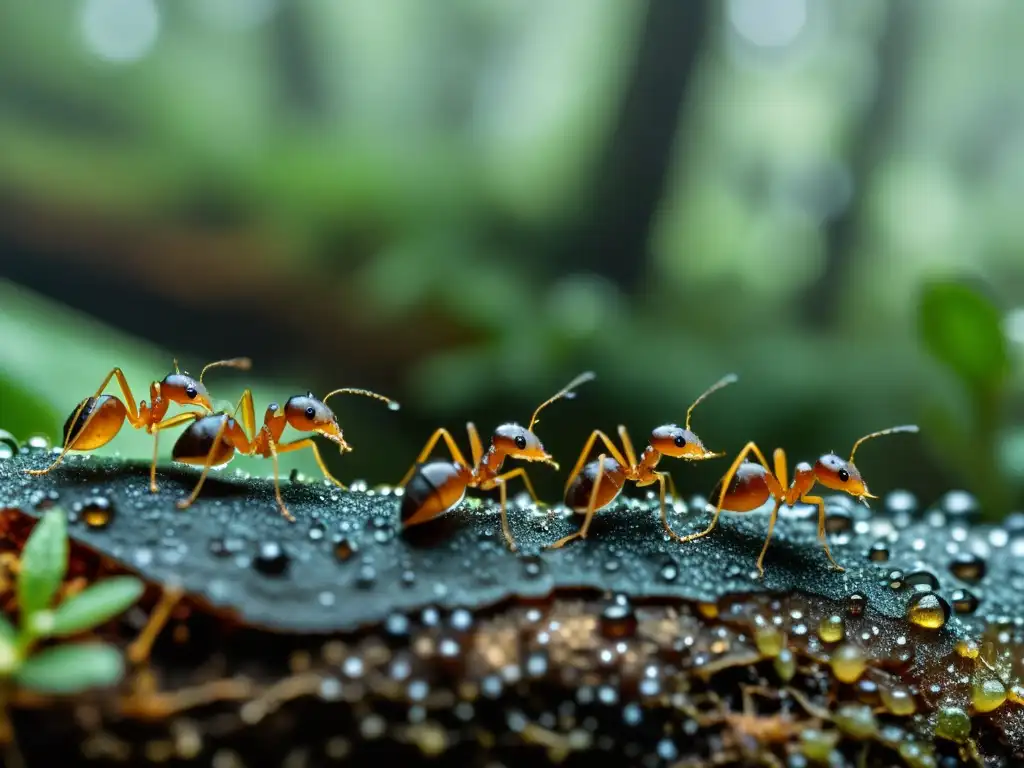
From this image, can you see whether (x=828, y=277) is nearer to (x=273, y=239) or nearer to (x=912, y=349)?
(x=912, y=349)

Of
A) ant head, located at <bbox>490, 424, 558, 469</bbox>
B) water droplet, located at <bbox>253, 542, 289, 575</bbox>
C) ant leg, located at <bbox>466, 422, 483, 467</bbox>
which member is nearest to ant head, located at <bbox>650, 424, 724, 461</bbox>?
ant head, located at <bbox>490, 424, 558, 469</bbox>

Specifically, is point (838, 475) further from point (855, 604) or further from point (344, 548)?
point (344, 548)

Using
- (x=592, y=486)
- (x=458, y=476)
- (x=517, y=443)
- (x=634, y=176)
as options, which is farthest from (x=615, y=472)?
(x=634, y=176)

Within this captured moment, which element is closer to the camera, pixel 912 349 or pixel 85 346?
pixel 85 346

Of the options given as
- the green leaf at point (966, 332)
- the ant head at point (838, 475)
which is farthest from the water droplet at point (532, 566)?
the green leaf at point (966, 332)

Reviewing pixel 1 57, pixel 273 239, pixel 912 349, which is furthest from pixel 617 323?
pixel 1 57

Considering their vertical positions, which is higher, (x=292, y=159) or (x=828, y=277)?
(x=292, y=159)

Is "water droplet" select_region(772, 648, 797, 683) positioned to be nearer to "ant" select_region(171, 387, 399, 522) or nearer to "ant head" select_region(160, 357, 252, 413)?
"ant" select_region(171, 387, 399, 522)
